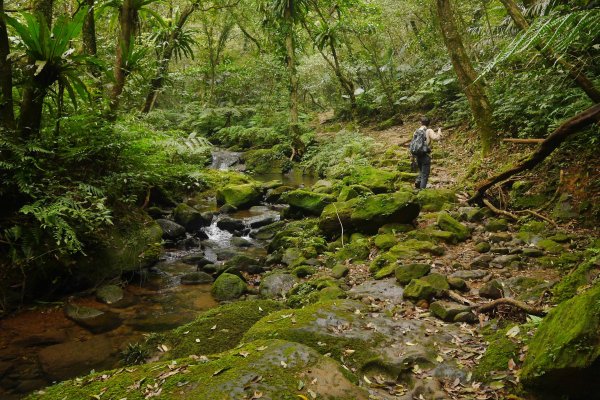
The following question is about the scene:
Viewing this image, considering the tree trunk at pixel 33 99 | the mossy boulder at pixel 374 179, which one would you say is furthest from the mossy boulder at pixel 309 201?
the tree trunk at pixel 33 99

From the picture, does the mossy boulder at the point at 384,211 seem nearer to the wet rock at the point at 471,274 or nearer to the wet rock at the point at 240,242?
the wet rock at the point at 471,274

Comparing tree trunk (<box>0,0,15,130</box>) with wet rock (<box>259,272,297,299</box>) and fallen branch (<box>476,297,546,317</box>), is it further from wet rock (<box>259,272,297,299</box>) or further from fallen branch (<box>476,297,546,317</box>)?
fallen branch (<box>476,297,546,317</box>)

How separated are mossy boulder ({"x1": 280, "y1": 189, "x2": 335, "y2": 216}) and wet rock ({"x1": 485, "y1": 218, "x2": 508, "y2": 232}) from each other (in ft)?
12.8

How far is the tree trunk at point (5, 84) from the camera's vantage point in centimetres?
485

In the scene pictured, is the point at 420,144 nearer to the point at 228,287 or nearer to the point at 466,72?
the point at 466,72

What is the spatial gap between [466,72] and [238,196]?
6400 millimetres

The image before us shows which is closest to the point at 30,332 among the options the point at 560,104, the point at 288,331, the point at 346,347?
the point at 288,331

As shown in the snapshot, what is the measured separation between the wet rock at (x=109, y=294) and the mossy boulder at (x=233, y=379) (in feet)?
11.1

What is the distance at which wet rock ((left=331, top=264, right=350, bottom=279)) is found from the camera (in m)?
5.84

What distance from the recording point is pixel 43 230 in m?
5.02

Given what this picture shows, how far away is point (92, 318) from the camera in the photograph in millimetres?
5312

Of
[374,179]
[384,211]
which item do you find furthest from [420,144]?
[384,211]

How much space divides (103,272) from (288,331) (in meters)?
3.78

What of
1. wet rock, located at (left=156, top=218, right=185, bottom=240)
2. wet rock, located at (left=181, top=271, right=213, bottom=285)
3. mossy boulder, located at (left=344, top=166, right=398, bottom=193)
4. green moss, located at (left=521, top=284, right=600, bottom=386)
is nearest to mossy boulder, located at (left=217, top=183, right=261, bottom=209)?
wet rock, located at (left=156, top=218, right=185, bottom=240)
